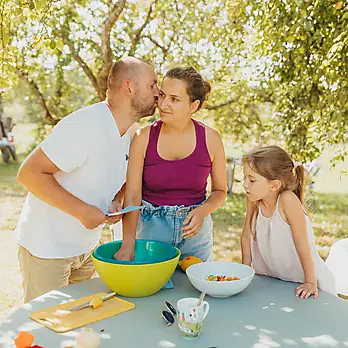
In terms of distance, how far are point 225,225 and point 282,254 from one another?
5.03m

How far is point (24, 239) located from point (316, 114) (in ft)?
10.1

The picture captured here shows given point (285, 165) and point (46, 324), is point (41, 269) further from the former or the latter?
point (285, 165)

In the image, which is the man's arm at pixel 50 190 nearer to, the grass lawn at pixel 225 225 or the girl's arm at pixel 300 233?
the girl's arm at pixel 300 233

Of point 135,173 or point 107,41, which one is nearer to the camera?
point 135,173

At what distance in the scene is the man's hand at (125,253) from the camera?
1.96 metres

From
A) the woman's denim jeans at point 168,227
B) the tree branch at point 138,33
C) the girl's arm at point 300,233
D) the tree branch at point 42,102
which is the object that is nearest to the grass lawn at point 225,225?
the tree branch at point 42,102

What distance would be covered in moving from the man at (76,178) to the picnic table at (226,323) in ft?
0.81

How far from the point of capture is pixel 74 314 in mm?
1581

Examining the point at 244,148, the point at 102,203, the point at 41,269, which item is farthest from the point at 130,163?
the point at 244,148

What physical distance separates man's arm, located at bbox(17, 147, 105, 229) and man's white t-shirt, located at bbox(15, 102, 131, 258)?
0.07 metres

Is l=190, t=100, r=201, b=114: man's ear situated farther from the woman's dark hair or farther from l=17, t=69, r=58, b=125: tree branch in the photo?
l=17, t=69, r=58, b=125: tree branch

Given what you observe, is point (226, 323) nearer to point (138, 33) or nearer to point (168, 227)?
point (168, 227)

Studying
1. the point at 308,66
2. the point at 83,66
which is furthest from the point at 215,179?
the point at 83,66

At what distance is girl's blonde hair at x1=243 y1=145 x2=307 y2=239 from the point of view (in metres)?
2.03
